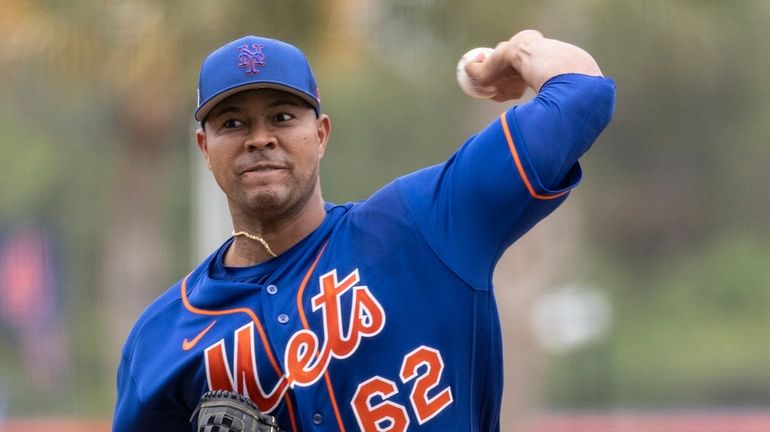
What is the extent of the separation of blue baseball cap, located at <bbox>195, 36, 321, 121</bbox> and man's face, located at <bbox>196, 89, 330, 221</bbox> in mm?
37

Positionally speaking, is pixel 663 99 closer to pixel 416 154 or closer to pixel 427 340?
pixel 416 154

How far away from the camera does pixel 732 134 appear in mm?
16922

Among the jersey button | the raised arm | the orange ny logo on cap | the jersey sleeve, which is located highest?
the orange ny logo on cap

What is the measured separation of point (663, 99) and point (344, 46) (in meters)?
5.24

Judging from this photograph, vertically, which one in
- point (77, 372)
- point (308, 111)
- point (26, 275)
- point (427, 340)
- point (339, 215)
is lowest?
point (427, 340)

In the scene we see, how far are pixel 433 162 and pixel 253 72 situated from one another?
1111 cm

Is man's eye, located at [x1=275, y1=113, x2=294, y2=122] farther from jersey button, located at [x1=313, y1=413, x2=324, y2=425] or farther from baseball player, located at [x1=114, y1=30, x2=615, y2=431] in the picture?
jersey button, located at [x1=313, y1=413, x2=324, y2=425]

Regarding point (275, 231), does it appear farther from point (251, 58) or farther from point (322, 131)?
point (251, 58)

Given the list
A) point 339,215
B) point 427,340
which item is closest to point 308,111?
point 339,215

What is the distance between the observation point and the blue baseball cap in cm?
319

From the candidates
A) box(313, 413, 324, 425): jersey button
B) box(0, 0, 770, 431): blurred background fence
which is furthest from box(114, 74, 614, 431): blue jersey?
box(0, 0, 770, 431): blurred background fence

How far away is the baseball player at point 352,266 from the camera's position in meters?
3.03

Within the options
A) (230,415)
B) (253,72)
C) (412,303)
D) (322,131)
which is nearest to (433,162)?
(322,131)

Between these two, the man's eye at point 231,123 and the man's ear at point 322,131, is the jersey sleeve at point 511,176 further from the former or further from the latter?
the man's eye at point 231,123
